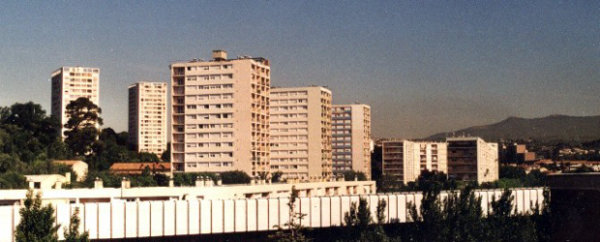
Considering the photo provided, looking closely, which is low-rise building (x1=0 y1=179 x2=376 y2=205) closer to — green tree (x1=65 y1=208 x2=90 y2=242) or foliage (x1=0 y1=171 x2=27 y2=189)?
foliage (x1=0 y1=171 x2=27 y2=189)

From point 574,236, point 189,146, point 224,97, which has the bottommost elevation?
point 574,236

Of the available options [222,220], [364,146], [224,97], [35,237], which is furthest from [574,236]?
[364,146]

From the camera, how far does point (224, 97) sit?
108 metres

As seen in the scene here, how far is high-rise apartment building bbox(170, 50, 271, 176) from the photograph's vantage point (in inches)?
4230

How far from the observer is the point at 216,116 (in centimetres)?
10862

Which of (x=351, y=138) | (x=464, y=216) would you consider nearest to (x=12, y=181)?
(x=464, y=216)

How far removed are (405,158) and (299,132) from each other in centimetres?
4366

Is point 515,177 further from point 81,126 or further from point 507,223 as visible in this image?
point 507,223

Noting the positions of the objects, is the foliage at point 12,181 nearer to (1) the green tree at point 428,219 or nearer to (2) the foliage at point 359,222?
(2) the foliage at point 359,222

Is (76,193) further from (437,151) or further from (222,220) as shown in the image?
(437,151)

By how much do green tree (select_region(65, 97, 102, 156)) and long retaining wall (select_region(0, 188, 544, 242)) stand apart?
60917mm

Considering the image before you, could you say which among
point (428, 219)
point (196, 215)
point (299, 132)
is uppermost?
point (299, 132)

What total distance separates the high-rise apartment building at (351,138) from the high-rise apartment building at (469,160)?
24337 millimetres

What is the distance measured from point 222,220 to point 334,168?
118 metres
